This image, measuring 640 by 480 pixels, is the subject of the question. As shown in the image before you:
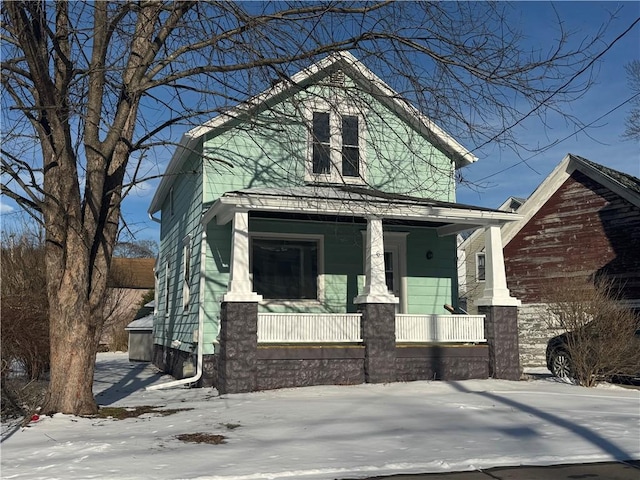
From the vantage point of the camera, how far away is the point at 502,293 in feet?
39.8

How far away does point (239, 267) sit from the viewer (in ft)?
35.0

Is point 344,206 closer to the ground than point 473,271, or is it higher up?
closer to the ground

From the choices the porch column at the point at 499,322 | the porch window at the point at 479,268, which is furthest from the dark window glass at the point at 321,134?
the porch window at the point at 479,268

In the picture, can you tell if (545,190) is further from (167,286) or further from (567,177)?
(167,286)

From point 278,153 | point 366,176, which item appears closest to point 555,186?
point 366,176

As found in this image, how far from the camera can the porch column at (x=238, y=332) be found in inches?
403

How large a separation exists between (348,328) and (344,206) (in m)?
2.32

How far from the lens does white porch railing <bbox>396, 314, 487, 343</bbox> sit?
11766mm

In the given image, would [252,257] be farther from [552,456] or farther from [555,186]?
[555,186]

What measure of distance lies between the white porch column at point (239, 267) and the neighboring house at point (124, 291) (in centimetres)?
2029

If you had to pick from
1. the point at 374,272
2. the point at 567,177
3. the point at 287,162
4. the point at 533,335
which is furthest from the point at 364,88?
the point at 533,335

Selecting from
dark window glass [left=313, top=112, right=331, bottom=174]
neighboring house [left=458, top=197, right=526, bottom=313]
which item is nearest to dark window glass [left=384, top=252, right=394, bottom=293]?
dark window glass [left=313, top=112, right=331, bottom=174]

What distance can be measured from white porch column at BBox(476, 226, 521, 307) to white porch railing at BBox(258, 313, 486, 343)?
1.50 feet

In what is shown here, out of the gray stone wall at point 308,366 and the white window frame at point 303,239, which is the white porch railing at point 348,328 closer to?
the gray stone wall at point 308,366
